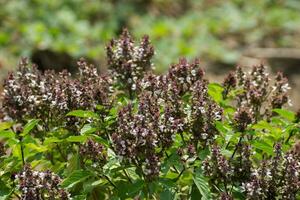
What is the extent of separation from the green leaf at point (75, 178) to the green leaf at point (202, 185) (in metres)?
0.64

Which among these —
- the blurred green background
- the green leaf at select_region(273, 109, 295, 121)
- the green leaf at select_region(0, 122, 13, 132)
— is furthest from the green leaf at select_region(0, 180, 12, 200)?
the blurred green background

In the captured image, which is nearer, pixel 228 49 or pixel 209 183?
pixel 209 183

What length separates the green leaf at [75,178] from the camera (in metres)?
3.86

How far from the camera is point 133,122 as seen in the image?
3658mm

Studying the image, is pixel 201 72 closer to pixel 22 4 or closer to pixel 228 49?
pixel 228 49

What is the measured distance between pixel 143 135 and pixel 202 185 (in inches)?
19.2

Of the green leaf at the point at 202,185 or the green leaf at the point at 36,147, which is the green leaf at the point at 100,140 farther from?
the green leaf at the point at 202,185

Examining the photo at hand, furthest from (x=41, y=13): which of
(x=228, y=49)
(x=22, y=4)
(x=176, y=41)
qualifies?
(x=228, y=49)

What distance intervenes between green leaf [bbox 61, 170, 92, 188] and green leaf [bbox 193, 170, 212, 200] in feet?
2.10

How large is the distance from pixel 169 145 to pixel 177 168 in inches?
9.3

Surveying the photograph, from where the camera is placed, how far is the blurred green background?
12.7 meters

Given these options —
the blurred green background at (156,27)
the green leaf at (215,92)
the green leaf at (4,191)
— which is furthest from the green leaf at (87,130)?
the blurred green background at (156,27)

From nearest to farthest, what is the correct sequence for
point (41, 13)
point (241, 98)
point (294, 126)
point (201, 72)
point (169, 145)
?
point (169, 145) < point (294, 126) < point (201, 72) < point (241, 98) < point (41, 13)

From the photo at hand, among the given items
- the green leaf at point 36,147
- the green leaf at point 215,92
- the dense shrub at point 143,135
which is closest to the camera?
the dense shrub at point 143,135
